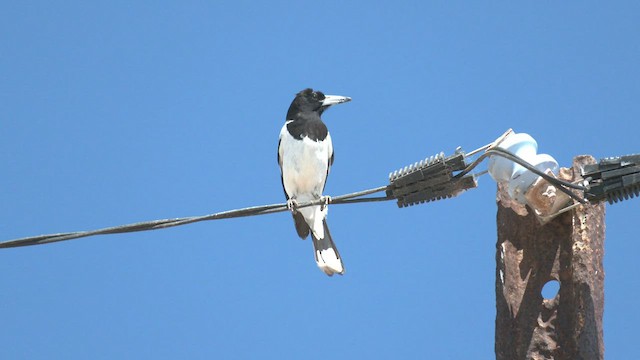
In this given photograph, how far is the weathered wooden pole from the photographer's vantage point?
601cm

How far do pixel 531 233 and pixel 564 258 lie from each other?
0.27 meters

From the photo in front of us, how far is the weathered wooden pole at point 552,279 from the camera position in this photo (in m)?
6.01

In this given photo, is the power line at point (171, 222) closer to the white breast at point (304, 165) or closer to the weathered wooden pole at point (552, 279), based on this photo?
the weathered wooden pole at point (552, 279)

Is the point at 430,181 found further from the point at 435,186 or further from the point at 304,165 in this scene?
the point at 304,165

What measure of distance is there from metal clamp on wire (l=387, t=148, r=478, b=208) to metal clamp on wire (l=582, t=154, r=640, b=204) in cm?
65

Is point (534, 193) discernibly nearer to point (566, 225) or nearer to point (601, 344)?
point (566, 225)

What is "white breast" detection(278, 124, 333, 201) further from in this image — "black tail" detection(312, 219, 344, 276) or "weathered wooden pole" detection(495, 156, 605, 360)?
"weathered wooden pole" detection(495, 156, 605, 360)

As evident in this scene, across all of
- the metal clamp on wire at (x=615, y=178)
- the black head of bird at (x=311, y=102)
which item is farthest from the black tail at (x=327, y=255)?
the metal clamp on wire at (x=615, y=178)

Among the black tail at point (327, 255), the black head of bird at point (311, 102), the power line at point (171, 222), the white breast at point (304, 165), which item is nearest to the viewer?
the power line at point (171, 222)

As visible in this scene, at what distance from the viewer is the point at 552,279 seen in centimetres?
622

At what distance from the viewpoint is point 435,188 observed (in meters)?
5.95

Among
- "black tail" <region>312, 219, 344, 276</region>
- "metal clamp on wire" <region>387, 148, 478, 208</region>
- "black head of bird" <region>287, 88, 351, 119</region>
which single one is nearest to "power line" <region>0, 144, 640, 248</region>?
"metal clamp on wire" <region>387, 148, 478, 208</region>

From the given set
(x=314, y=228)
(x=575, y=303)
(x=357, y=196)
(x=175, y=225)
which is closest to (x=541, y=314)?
(x=575, y=303)

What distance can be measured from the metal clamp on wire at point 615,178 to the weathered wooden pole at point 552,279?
529mm
